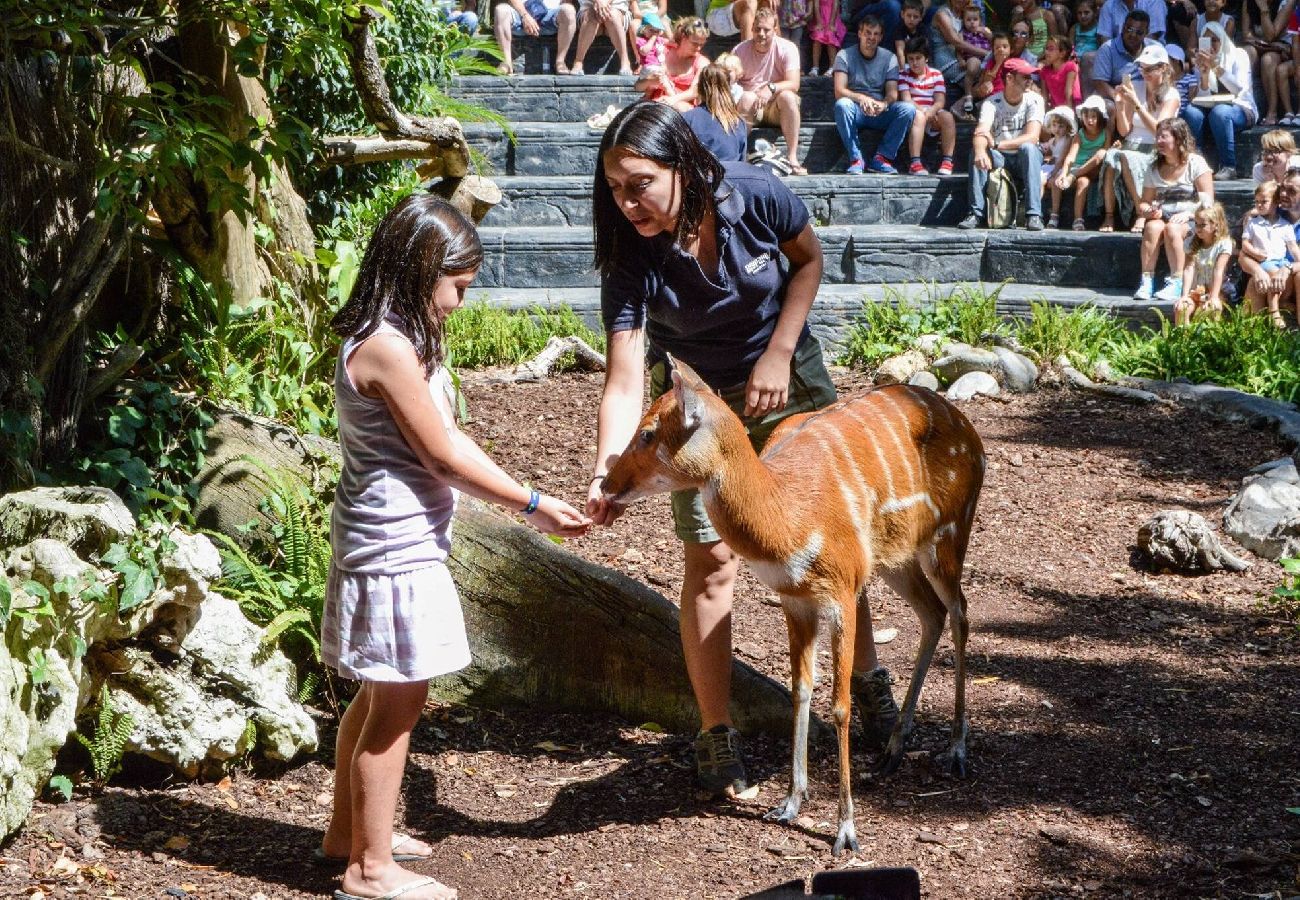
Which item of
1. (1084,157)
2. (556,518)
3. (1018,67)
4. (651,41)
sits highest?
(651,41)

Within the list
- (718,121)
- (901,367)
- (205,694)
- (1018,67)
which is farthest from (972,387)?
(205,694)

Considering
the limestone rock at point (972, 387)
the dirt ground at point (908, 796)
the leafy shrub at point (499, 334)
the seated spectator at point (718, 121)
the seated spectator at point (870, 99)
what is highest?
the seated spectator at point (870, 99)

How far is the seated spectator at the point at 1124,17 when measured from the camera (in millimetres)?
13352

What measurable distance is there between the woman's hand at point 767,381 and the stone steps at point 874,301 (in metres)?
6.63

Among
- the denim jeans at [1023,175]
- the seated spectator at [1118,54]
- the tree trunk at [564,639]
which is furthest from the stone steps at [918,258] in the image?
the tree trunk at [564,639]

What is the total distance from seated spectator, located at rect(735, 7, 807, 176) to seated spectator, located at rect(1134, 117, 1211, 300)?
11.0 feet

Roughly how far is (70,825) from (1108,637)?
3932 millimetres

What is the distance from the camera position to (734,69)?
12305mm

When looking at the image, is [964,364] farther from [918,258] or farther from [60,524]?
[60,524]

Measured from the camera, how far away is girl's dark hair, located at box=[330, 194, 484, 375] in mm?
3305

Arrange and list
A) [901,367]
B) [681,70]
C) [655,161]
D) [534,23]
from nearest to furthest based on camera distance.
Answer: [655,161], [901,367], [681,70], [534,23]

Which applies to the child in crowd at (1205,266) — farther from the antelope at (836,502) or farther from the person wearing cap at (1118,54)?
the antelope at (836,502)

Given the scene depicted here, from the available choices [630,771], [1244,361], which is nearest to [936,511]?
[630,771]

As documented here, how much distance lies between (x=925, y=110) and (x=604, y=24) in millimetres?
3667
